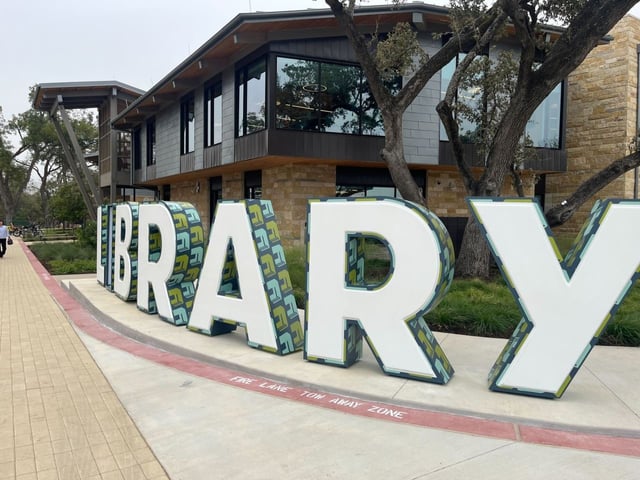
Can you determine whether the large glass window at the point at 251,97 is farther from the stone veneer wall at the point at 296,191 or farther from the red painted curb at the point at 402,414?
the red painted curb at the point at 402,414

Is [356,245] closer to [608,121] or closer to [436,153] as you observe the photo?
[436,153]

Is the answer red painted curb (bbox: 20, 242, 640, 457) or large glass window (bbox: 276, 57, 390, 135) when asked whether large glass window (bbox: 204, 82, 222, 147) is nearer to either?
large glass window (bbox: 276, 57, 390, 135)

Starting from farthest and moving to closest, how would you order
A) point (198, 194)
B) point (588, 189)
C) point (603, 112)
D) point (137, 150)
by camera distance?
1. point (137, 150)
2. point (198, 194)
3. point (603, 112)
4. point (588, 189)

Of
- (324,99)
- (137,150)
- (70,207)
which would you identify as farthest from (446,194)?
(70,207)

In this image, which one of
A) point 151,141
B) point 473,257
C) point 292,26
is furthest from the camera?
point 151,141

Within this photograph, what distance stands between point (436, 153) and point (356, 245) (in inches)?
454

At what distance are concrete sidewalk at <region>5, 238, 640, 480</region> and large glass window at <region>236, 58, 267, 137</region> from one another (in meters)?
10.5

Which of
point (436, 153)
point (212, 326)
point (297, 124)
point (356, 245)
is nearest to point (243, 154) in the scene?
point (297, 124)

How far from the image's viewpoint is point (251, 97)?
1598cm

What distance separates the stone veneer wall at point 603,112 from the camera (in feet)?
57.1

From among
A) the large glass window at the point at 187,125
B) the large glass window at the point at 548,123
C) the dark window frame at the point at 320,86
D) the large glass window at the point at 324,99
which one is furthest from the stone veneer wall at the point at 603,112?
the large glass window at the point at 187,125

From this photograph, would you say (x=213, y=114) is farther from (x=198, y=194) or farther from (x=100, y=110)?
(x=100, y=110)

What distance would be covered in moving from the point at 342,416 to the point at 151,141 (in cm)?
2529

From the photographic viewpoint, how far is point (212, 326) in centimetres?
658
